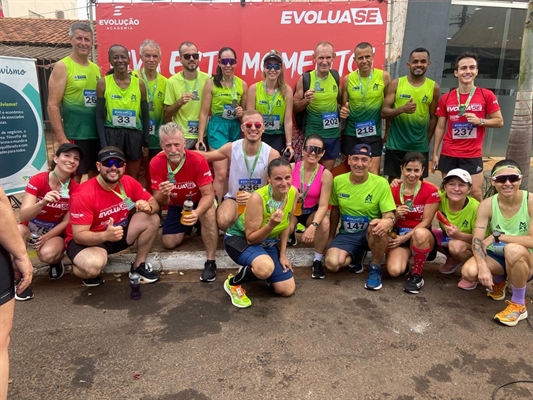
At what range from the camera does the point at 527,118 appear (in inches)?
207

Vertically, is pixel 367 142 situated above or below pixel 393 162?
above

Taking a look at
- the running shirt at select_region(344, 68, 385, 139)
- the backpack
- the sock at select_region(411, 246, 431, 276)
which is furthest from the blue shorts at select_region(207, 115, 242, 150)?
the sock at select_region(411, 246, 431, 276)

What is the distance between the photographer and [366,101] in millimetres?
5188

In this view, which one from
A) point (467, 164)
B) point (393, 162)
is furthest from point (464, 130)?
point (393, 162)

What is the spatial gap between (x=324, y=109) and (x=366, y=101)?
20.9 inches

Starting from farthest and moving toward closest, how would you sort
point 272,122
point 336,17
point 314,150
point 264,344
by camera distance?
1. point 336,17
2. point 272,122
3. point 314,150
4. point 264,344

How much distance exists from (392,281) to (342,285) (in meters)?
0.54

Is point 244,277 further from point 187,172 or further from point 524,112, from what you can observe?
point 524,112

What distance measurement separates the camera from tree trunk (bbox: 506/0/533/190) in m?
5.14

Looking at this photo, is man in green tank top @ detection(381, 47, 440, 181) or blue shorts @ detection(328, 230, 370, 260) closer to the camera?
blue shorts @ detection(328, 230, 370, 260)

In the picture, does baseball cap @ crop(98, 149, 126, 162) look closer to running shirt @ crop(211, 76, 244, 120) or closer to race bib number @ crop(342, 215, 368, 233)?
running shirt @ crop(211, 76, 244, 120)

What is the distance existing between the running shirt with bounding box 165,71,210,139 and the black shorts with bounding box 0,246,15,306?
3.50m

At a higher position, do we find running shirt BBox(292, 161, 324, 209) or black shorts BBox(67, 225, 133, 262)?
running shirt BBox(292, 161, 324, 209)

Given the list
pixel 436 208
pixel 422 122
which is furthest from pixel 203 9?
pixel 436 208
